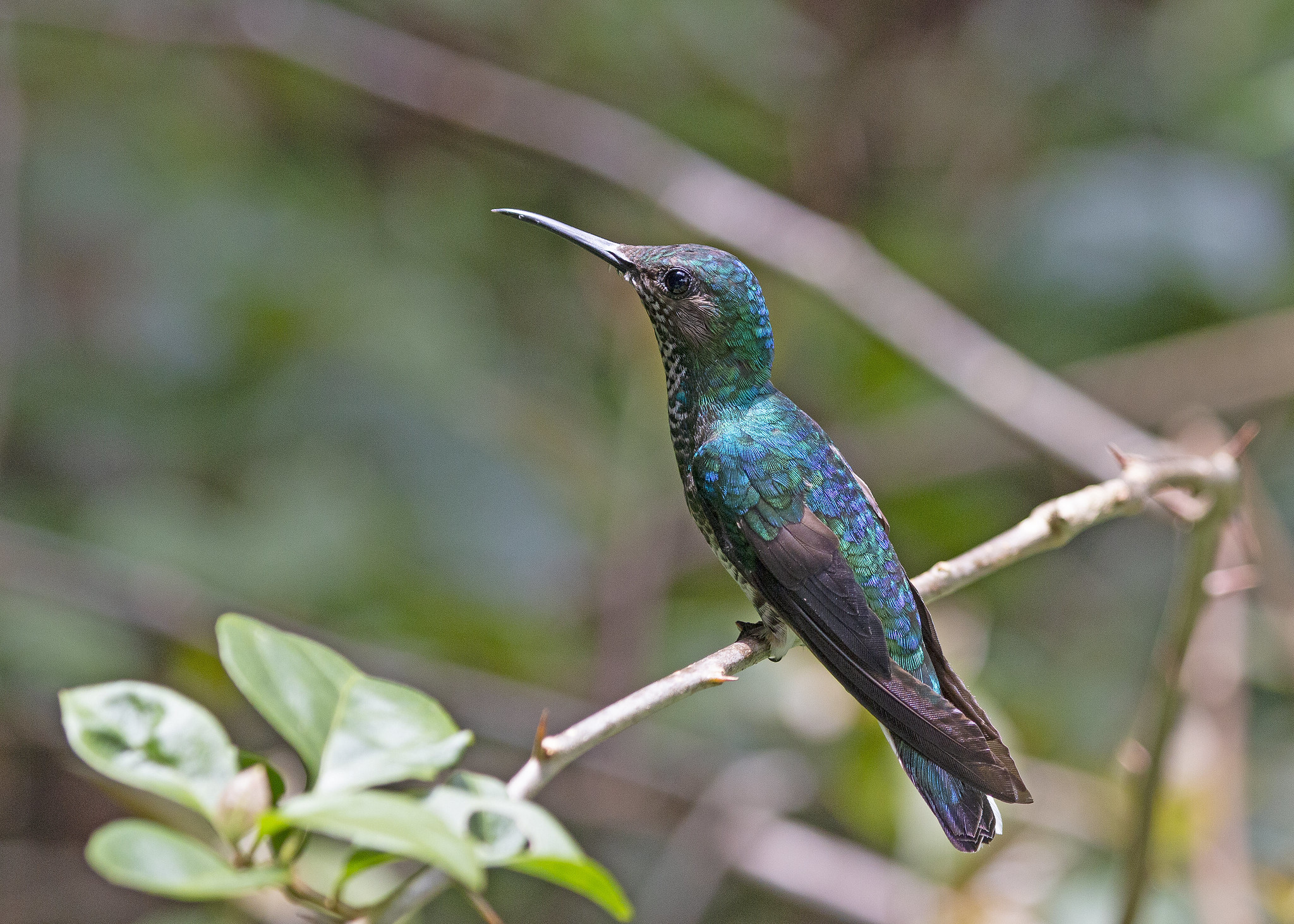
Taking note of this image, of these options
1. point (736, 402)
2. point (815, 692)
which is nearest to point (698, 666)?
point (736, 402)

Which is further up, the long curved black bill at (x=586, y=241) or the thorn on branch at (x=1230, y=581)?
the thorn on branch at (x=1230, y=581)

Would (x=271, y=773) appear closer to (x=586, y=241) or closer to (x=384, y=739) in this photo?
(x=384, y=739)

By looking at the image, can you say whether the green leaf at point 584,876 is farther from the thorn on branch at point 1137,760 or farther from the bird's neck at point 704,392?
the thorn on branch at point 1137,760

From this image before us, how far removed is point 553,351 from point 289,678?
4704 mm

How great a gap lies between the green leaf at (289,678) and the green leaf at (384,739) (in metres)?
0.03

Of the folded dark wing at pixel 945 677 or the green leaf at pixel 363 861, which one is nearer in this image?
the green leaf at pixel 363 861

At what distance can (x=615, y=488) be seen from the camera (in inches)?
209

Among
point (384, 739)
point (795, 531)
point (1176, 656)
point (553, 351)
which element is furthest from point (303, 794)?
point (553, 351)

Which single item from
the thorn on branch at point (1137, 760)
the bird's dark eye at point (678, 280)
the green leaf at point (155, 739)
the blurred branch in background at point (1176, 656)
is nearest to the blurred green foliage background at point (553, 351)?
the thorn on branch at point (1137, 760)

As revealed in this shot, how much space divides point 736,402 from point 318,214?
374 cm

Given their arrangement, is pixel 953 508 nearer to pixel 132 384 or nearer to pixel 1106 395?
pixel 1106 395

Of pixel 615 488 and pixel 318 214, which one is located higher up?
pixel 318 214

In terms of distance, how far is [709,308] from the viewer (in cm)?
264

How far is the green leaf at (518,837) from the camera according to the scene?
1.38m
